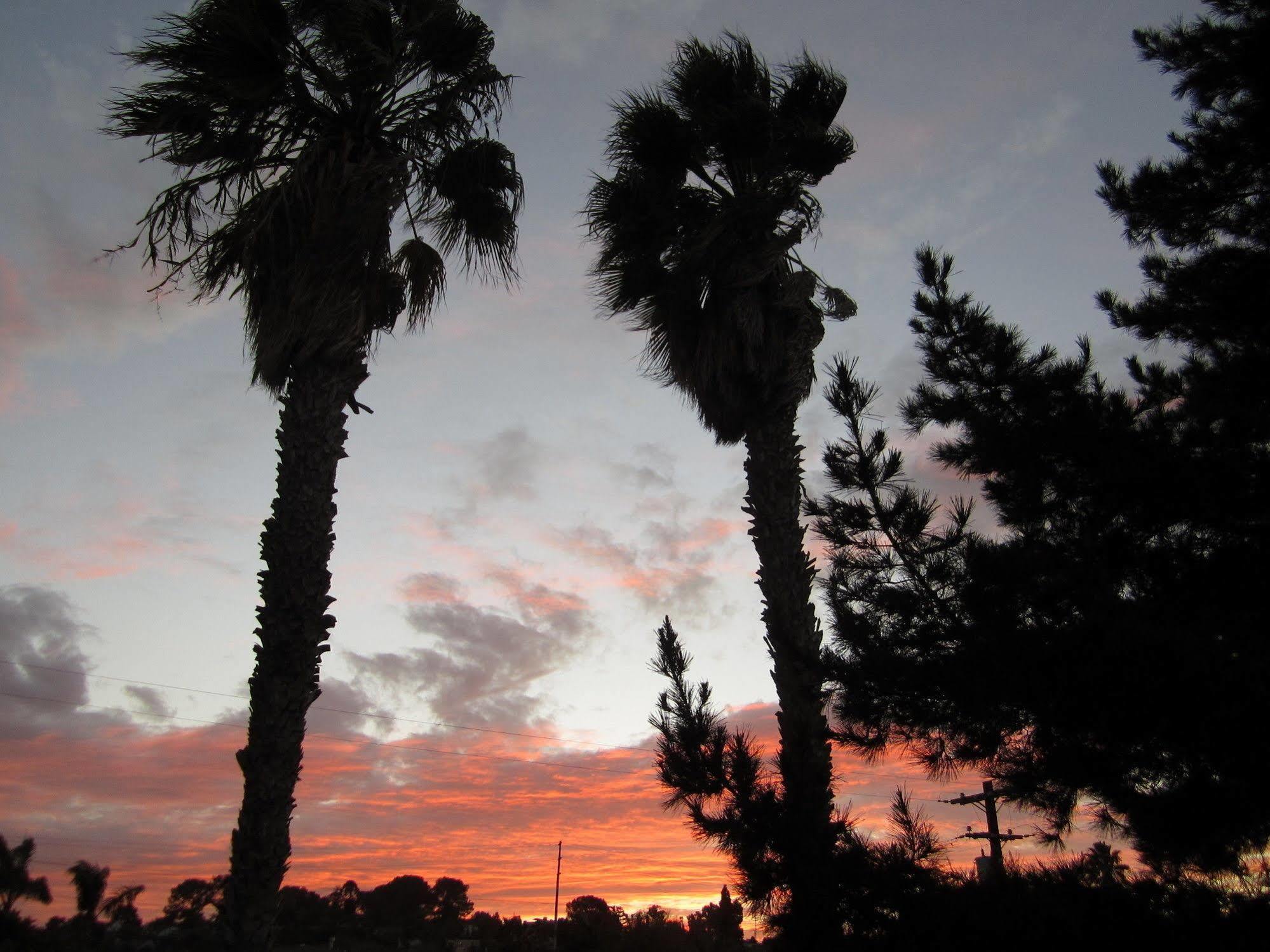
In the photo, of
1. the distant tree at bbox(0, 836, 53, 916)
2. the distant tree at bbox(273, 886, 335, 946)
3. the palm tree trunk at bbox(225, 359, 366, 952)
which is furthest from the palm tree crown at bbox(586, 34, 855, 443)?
the distant tree at bbox(273, 886, 335, 946)

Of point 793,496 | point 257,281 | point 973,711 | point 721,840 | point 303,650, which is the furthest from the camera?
point 793,496

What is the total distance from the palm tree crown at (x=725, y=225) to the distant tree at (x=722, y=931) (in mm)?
5175

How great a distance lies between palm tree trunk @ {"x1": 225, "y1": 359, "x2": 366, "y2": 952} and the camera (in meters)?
6.57

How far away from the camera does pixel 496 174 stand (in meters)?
10.2

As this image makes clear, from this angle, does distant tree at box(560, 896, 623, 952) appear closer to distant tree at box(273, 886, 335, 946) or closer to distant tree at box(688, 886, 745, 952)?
distant tree at box(273, 886, 335, 946)

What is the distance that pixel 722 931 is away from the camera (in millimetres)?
6293

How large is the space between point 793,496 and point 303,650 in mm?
5044

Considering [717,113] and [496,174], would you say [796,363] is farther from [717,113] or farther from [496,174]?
[496,174]

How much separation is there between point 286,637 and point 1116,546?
6487mm

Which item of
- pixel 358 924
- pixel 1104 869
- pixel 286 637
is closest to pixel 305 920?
pixel 358 924

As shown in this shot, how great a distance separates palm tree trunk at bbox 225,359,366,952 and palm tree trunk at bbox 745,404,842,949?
399 cm

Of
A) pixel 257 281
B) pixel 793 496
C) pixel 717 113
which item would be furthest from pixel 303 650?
pixel 717 113

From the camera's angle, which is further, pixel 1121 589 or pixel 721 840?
pixel 1121 589

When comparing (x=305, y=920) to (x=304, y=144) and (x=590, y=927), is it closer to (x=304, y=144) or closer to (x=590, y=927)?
(x=590, y=927)
